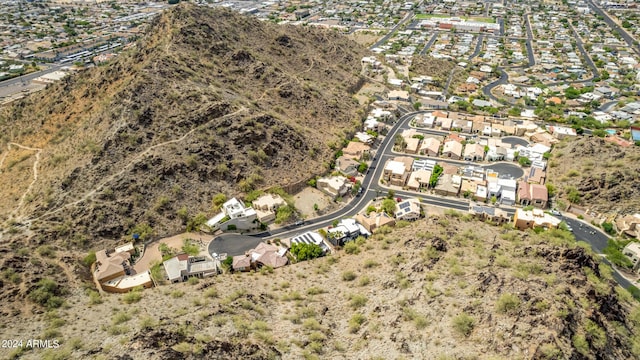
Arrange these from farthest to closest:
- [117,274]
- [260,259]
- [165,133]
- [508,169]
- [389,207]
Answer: [508,169], [165,133], [389,207], [260,259], [117,274]

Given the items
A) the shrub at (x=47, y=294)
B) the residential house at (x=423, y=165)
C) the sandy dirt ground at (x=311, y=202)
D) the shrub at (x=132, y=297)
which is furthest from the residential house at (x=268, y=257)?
the residential house at (x=423, y=165)

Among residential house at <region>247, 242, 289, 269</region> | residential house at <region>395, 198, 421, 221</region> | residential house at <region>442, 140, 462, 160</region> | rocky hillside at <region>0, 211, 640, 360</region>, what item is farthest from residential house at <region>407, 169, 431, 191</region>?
residential house at <region>247, 242, 289, 269</region>

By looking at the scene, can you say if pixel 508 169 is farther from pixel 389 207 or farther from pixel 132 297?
pixel 132 297

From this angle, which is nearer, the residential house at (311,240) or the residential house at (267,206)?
the residential house at (311,240)

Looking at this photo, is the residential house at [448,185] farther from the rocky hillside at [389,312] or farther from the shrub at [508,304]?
the shrub at [508,304]

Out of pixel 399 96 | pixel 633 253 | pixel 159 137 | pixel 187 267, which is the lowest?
pixel 633 253

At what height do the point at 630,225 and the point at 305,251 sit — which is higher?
the point at 305,251

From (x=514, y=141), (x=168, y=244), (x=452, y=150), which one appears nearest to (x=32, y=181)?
(x=168, y=244)

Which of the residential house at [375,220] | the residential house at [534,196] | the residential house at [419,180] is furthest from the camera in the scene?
the residential house at [419,180]
